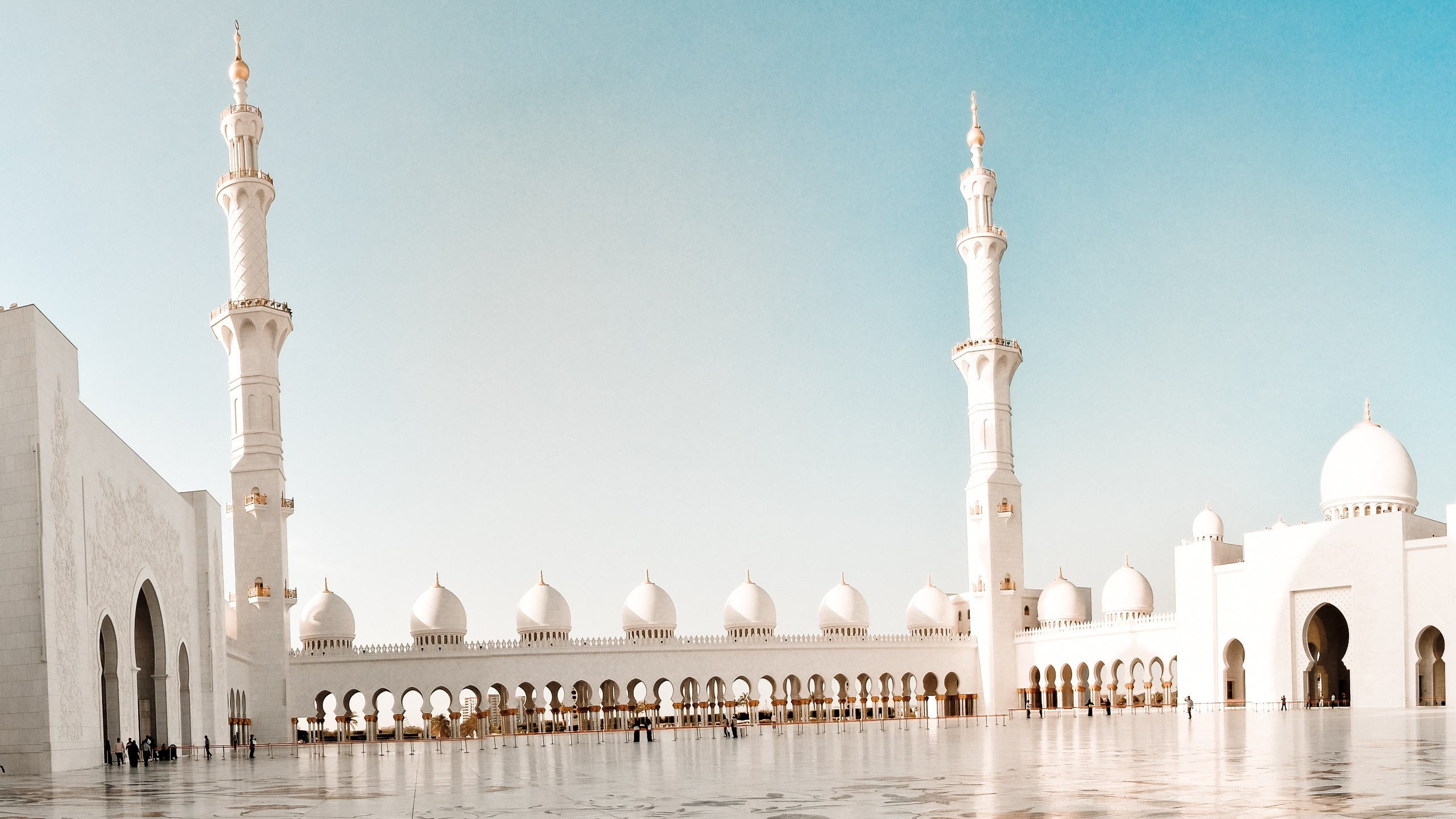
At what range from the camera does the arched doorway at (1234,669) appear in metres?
34.6

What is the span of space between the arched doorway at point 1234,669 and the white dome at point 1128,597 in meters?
5.75

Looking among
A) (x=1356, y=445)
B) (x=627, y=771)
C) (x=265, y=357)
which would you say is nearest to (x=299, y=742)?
(x=265, y=357)

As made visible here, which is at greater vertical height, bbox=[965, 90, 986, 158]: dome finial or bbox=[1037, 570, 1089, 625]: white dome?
bbox=[965, 90, 986, 158]: dome finial

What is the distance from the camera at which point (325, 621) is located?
3875cm

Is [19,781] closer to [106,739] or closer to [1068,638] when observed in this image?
[106,739]

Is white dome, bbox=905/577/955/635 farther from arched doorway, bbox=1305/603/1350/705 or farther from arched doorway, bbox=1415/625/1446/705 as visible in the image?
arched doorway, bbox=1415/625/1446/705

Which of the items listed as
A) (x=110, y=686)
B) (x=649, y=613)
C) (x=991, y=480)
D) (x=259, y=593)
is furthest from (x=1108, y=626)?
(x=110, y=686)

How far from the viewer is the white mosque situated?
714 inches

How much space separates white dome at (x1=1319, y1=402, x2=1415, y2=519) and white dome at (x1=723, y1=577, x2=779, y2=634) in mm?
17164

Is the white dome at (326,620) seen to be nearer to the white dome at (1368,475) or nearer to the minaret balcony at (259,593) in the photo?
the minaret balcony at (259,593)

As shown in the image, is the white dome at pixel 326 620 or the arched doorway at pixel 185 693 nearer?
the arched doorway at pixel 185 693

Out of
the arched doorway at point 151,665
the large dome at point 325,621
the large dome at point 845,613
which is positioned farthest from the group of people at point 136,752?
the large dome at point 845,613

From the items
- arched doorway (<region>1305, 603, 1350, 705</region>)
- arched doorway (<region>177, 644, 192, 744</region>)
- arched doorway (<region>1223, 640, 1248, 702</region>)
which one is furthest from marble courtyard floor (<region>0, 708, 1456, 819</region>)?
arched doorway (<region>1305, 603, 1350, 705</region>)

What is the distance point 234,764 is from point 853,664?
80.4 feet
